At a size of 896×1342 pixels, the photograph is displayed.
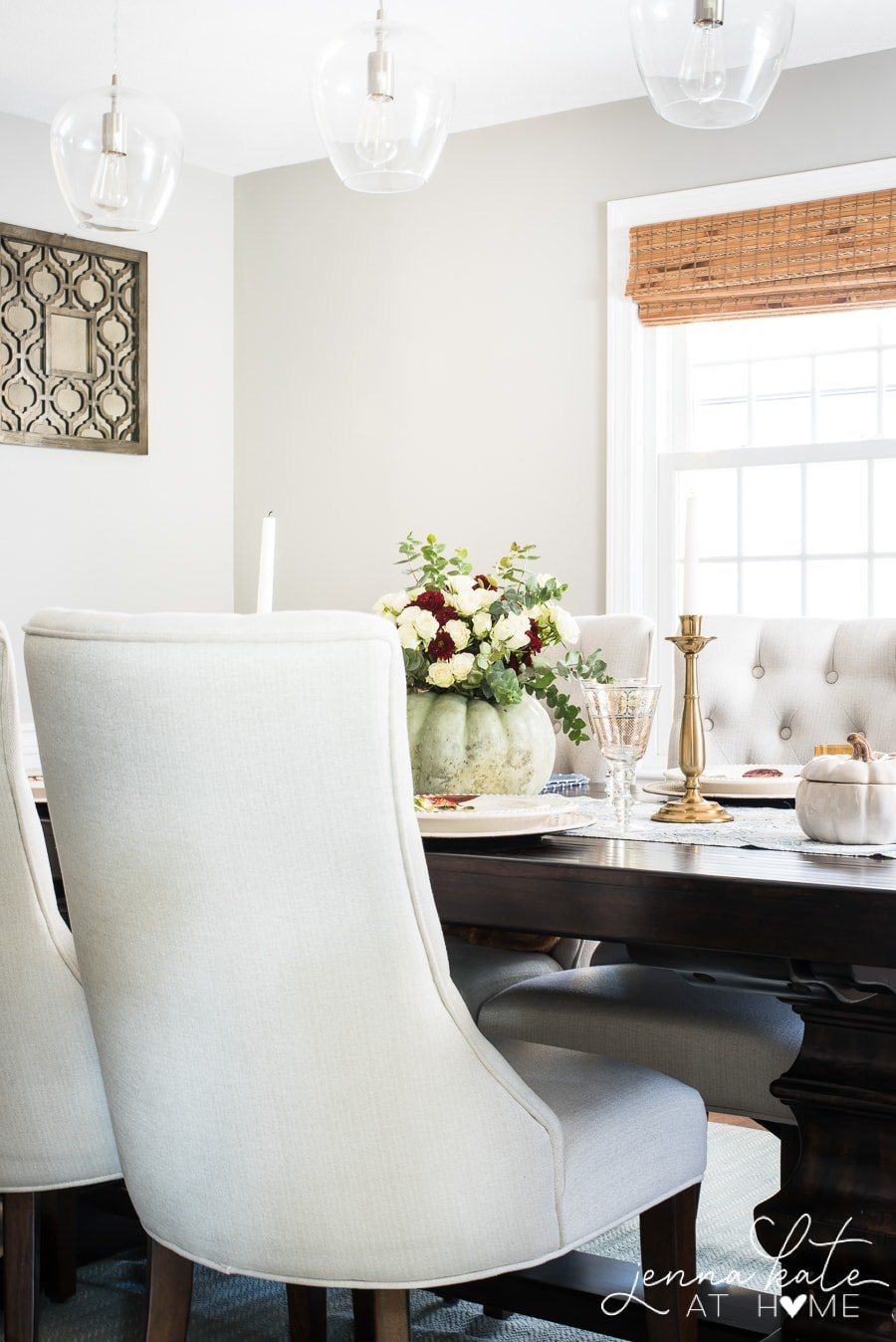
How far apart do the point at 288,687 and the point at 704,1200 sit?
1.76 m

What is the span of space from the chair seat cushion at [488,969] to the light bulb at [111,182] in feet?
4.36

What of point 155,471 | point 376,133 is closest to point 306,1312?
point 376,133

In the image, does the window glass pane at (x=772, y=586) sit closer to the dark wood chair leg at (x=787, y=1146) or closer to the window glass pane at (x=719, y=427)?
the window glass pane at (x=719, y=427)

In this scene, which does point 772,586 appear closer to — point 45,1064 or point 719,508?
point 719,508

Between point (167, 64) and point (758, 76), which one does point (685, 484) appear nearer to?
point (167, 64)

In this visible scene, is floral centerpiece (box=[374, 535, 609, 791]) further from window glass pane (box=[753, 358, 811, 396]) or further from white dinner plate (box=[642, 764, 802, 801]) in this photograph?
window glass pane (box=[753, 358, 811, 396])

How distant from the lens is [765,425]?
398 cm

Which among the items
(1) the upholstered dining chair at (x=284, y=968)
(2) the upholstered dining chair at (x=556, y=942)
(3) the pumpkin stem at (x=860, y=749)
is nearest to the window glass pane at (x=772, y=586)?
(2) the upholstered dining chair at (x=556, y=942)

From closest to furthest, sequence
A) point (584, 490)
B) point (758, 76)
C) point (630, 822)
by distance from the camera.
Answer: point (630, 822), point (758, 76), point (584, 490)

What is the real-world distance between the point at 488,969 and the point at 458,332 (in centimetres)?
280

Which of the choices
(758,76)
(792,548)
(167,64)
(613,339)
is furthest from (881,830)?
(167,64)

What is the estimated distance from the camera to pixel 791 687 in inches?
95.0

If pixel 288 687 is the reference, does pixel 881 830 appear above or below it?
below

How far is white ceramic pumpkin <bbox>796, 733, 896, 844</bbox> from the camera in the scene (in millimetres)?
1422
